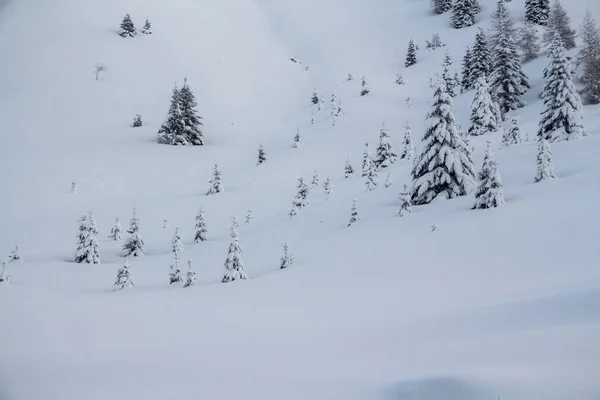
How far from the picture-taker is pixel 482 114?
2917 cm

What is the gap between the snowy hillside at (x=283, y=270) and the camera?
9.82ft

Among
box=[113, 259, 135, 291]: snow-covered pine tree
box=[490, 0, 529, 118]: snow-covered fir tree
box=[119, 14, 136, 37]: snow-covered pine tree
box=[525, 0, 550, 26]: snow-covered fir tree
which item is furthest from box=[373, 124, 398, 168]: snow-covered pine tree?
box=[525, 0, 550, 26]: snow-covered fir tree

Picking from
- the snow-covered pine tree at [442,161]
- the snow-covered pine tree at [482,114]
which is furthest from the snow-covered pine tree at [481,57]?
the snow-covered pine tree at [442,161]

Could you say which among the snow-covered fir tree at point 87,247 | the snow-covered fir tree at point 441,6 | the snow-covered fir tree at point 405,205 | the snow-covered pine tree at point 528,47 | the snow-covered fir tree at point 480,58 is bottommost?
the snow-covered fir tree at point 87,247

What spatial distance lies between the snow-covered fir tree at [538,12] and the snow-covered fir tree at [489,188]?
57192 mm

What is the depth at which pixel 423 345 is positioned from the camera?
11.5 feet

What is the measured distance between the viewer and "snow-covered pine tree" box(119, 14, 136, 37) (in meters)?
52.5

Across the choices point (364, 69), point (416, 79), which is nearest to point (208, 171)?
point (416, 79)

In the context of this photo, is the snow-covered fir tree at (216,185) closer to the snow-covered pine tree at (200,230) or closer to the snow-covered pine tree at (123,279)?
the snow-covered pine tree at (200,230)

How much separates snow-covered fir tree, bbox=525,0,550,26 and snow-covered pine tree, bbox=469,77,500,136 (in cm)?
3526

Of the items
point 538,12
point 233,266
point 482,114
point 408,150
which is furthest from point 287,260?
point 538,12

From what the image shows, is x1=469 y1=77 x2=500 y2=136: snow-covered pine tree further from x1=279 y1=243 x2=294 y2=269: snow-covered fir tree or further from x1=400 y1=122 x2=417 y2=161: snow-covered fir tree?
x1=279 y1=243 x2=294 y2=269: snow-covered fir tree

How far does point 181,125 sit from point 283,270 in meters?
29.6

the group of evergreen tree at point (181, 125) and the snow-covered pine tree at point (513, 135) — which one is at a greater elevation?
the group of evergreen tree at point (181, 125)
